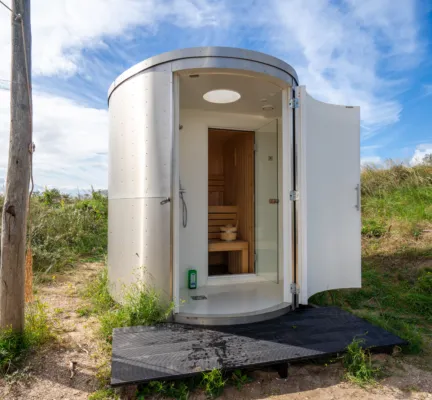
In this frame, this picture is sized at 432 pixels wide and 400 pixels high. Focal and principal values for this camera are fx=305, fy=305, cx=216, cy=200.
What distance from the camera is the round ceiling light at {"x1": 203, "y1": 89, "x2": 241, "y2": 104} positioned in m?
3.40

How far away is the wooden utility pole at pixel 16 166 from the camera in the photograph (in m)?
2.33

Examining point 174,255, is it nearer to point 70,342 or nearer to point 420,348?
point 70,342

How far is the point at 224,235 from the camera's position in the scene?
4680 millimetres

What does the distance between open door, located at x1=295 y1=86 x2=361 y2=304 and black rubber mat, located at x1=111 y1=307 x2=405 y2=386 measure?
0.57 m

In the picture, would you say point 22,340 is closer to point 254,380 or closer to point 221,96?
point 254,380

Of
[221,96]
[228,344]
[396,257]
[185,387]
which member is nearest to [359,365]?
[228,344]

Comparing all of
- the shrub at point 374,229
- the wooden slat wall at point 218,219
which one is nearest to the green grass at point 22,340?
the wooden slat wall at point 218,219

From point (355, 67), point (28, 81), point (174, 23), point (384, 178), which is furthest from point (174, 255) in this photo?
point (384, 178)

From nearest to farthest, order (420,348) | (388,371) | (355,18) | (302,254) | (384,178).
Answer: (388,371) < (420,348) < (302,254) < (355,18) < (384,178)

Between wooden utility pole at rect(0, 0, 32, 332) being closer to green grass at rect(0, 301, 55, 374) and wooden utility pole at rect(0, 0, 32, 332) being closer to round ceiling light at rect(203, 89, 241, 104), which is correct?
green grass at rect(0, 301, 55, 374)

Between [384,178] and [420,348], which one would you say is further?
[384,178]

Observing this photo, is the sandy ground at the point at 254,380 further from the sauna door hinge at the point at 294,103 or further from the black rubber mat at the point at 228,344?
the sauna door hinge at the point at 294,103

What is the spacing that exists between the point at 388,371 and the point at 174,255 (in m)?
1.89

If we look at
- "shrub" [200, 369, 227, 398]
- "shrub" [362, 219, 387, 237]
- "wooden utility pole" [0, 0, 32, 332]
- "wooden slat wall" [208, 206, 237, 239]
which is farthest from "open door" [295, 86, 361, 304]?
"shrub" [362, 219, 387, 237]
